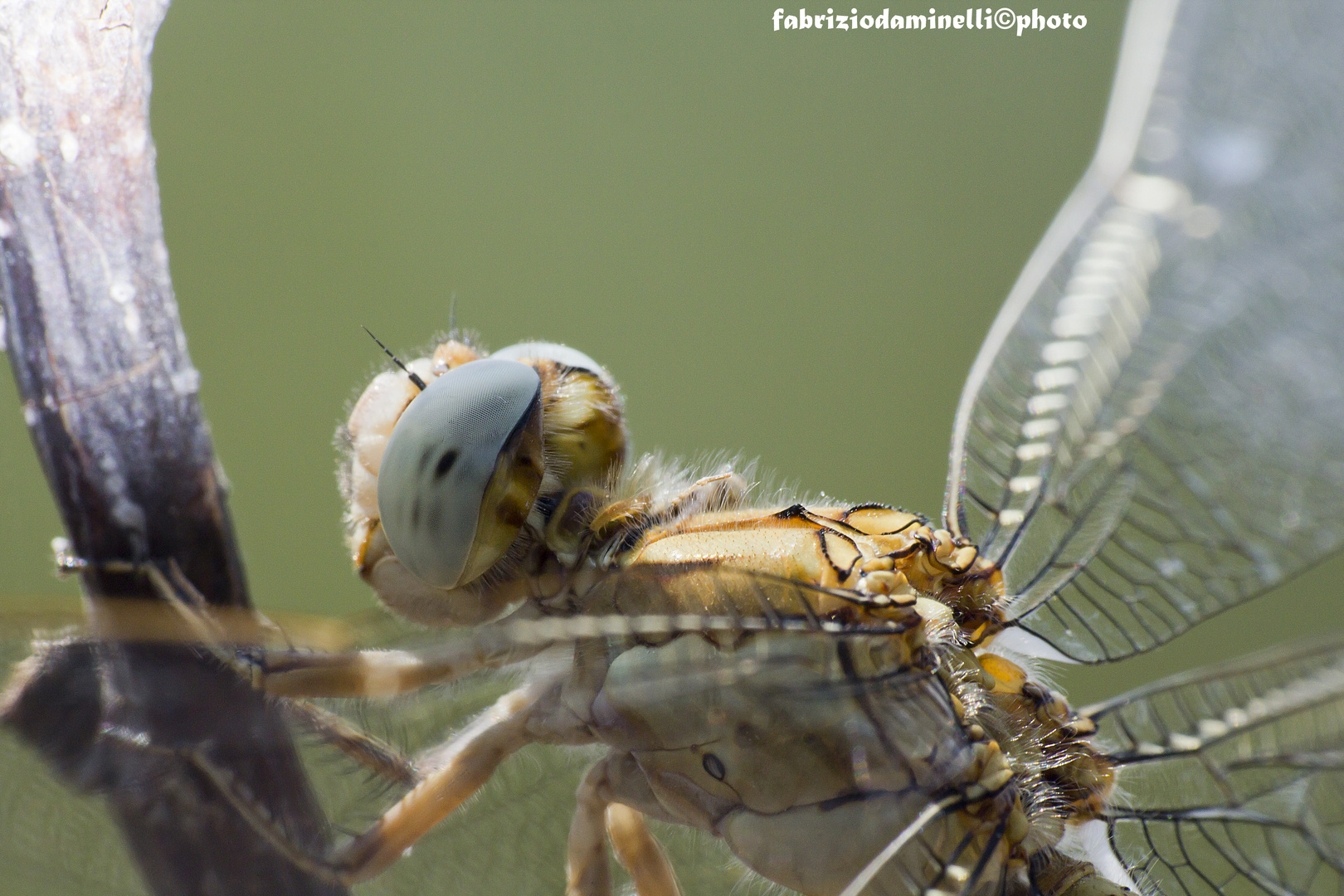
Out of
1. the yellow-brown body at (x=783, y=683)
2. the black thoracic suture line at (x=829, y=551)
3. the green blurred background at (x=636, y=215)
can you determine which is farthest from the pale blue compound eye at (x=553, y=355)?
the green blurred background at (x=636, y=215)

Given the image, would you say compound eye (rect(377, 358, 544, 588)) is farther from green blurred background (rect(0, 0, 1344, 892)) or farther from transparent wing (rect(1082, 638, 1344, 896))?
green blurred background (rect(0, 0, 1344, 892))

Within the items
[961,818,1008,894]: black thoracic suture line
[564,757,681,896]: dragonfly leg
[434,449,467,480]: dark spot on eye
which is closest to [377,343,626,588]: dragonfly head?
[434,449,467,480]: dark spot on eye

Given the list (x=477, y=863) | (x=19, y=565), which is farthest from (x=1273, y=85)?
(x=19, y=565)

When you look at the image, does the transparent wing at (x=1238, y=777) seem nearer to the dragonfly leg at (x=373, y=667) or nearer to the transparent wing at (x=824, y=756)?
the transparent wing at (x=824, y=756)

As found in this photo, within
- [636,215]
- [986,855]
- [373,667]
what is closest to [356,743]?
[373,667]

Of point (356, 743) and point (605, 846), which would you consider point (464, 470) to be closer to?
point (356, 743)

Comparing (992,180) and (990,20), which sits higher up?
(990,20)

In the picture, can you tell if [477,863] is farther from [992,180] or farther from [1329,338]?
[992,180]
